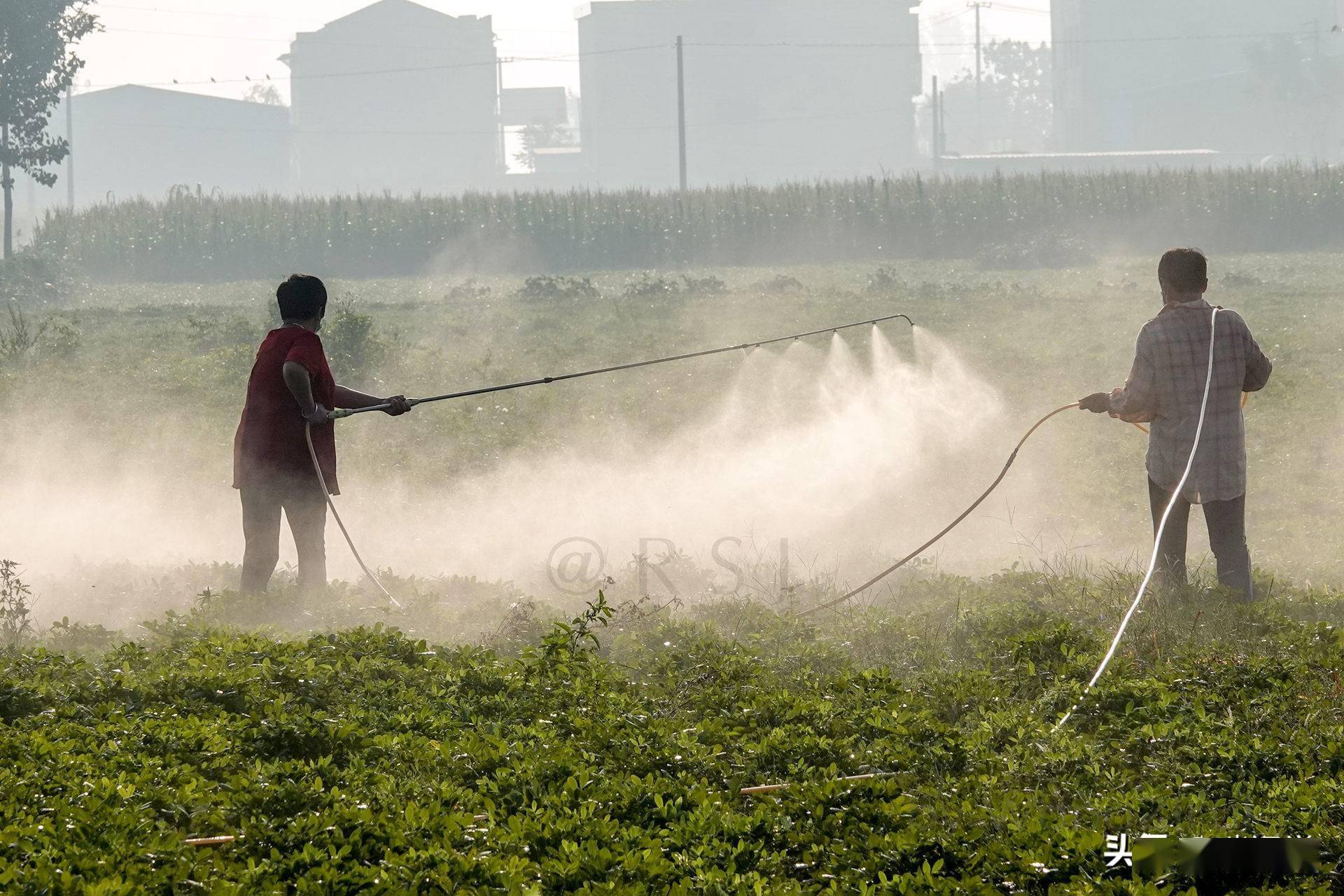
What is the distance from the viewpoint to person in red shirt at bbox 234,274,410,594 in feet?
25.8

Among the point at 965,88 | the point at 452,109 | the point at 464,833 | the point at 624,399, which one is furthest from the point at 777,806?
the point at 965,88

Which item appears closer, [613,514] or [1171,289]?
[1171,289]

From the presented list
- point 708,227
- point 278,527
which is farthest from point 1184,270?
point 708,227

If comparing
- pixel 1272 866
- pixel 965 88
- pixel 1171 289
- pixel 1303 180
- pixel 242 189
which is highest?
pixel 965 88

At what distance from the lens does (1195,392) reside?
25.1ft

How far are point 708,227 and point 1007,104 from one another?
10188 cm

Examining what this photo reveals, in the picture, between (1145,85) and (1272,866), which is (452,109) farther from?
(1272,866)

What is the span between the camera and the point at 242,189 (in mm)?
100438

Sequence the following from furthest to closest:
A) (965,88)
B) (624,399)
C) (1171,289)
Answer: (965,88)
(624,399)
(1171,289)

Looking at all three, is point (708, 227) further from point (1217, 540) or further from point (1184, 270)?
point (1217, 540)

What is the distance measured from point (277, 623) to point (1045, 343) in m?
14.1

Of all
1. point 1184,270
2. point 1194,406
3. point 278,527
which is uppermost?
point 1184,270

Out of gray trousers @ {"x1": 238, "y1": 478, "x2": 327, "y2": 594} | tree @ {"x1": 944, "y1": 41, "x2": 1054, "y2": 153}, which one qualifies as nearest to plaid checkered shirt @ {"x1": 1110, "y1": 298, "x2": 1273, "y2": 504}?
gray trousers @ {"x1": 238, "y1": 478, "x2": 327, "y2": 594}

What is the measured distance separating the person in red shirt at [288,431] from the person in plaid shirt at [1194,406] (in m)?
4.07
